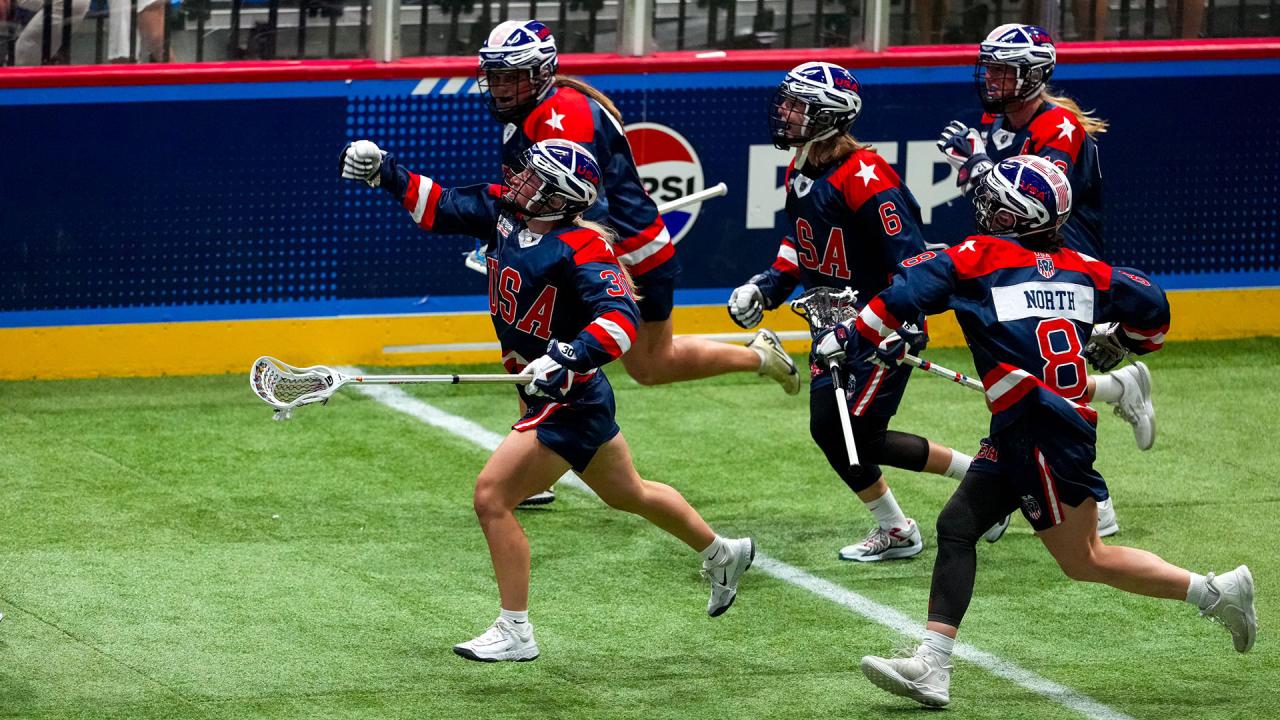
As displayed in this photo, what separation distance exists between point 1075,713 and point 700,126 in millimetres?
5357

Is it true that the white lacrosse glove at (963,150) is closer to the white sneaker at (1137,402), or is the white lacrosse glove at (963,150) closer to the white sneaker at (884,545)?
the white sneaker at (1137,402)

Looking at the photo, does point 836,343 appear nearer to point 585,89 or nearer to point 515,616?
point 515,616

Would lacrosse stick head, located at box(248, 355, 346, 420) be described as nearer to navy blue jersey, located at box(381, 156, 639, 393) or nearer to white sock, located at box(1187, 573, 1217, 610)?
navy blue jersey, located at box(381, 156, 639, 393)

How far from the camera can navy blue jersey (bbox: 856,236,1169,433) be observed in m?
5.60

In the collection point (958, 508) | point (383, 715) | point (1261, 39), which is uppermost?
point (1261, 39)

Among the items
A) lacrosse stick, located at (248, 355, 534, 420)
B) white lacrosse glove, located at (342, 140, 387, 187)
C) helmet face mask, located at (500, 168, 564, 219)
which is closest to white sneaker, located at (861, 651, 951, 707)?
lacrosse stick, located at (248, 355, 534, 420)

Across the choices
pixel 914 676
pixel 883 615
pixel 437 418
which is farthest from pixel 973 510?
pixel 437 418

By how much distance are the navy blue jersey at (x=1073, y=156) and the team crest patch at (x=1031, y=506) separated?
2.00 meters

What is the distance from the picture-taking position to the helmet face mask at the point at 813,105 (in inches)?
272

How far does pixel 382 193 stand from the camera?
10000mm

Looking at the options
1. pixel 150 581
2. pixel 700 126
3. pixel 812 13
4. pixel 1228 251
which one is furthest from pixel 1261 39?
pixel 150 581

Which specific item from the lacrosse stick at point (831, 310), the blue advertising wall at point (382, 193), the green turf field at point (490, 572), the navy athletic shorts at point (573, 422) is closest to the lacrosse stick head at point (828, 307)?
the lacrosse stick at point (831, 310)

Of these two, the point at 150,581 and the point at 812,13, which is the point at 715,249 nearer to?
the point at 812,13

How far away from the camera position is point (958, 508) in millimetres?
5734
